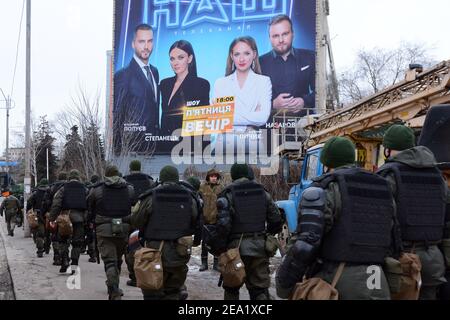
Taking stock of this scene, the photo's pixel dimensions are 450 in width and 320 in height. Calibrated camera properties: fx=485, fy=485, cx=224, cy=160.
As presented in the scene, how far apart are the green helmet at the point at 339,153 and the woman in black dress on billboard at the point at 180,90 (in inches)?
1461

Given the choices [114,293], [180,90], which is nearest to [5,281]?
[114,293]

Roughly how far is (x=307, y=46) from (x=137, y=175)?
32.4 meters

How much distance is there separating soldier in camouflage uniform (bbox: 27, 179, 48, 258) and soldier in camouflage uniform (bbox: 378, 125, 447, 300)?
9495mm

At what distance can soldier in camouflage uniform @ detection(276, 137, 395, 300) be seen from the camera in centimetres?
326

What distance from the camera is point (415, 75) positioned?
7090 mm

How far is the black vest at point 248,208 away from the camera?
5.68 meters

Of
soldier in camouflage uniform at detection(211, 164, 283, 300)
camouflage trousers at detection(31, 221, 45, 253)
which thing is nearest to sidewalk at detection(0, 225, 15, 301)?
camouflage trousers at detection(31, 221, 45, 253)

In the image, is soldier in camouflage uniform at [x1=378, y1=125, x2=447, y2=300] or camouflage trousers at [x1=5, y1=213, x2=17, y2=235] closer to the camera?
soldier in camouflage uniform at [x1=378, y1=125, x2=447, y2=300]

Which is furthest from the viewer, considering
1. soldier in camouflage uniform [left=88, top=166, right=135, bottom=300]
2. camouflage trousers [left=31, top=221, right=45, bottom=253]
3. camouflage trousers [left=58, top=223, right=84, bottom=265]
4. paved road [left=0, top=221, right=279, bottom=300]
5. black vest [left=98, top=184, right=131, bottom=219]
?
camouflage trousers [left=31, top=221, right=45, bottom=253]

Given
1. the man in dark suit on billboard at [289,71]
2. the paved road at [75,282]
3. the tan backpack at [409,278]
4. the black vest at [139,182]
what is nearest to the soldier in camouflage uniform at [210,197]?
the paved road at [75,282]

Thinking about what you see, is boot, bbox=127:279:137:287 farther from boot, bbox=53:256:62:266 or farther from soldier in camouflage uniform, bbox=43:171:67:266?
boot, bbox=53:256:62:266

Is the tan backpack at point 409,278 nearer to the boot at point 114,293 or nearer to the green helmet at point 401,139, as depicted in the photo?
the green helmet at point 401,139

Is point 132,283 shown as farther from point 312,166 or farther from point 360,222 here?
point 360,222

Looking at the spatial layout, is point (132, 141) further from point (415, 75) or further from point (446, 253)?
point (446, 253)
